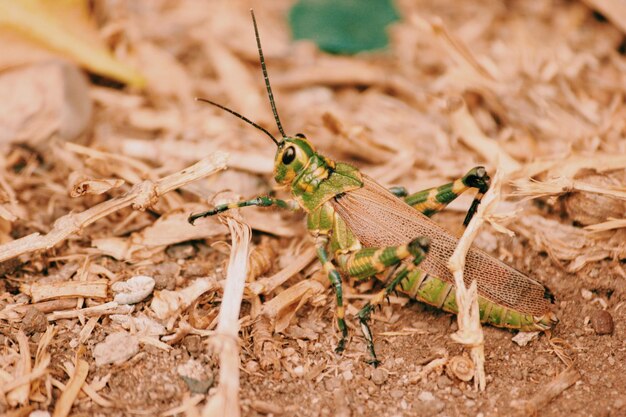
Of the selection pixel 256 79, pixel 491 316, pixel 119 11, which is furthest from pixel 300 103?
pixel 491 316

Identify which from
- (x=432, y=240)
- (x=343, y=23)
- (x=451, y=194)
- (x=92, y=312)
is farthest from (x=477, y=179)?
(x=343, y=23)

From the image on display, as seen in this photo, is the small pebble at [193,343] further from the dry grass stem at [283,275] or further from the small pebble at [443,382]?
the small pebble at [443,382]

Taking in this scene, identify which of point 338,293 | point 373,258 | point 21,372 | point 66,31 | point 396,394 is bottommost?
point 396,394

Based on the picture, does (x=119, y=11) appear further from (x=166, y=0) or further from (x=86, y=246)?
(x=86, y=246)

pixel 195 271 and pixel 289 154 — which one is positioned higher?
pixel 289 154

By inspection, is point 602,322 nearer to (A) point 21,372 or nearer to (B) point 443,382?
(B) point 443,382

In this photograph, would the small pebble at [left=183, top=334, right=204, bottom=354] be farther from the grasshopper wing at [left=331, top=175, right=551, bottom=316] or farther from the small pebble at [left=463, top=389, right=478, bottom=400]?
the small pebble at [left=463, top=389, right=478, bottom=400]

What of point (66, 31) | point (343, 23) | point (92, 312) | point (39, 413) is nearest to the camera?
point (39, 413)

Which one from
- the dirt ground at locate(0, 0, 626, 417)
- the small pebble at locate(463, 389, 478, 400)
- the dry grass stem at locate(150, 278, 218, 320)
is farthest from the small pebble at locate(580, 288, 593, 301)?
the dry grass stem at locate(150, 278, 218, 320)
